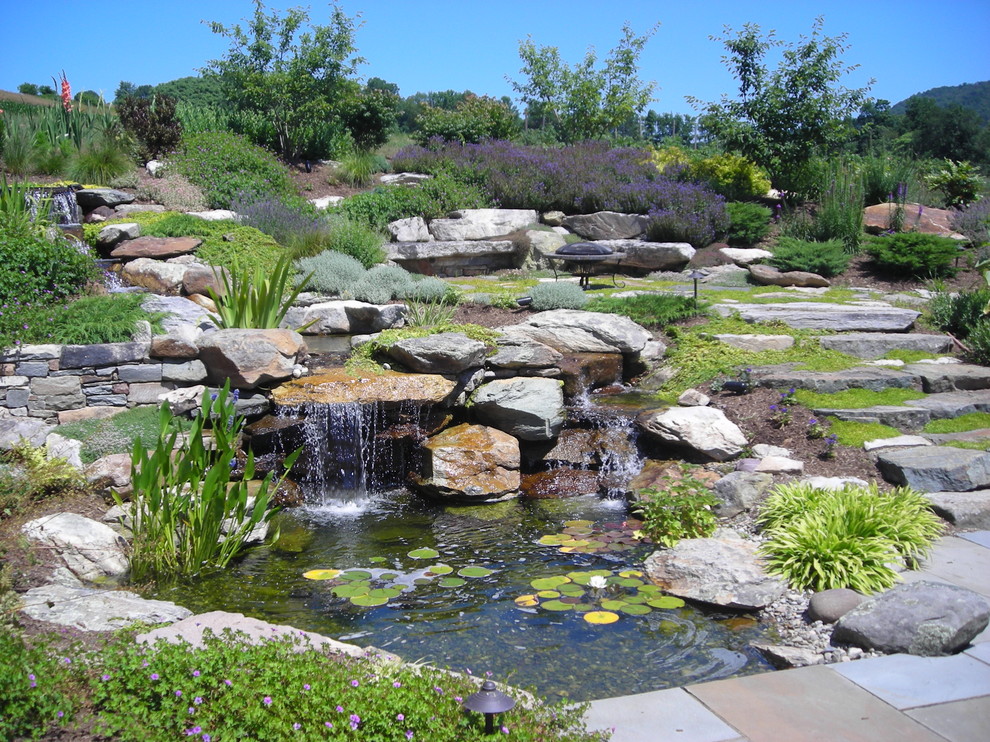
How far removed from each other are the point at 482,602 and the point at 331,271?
6.37 meters

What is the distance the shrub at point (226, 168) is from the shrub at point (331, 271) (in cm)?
301

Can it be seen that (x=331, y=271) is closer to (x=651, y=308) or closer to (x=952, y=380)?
(x=651, y=308)

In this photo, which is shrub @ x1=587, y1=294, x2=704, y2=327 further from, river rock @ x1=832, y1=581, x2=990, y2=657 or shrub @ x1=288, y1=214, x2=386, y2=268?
river rock @ x1=832, y1=581, x2=990, y2=657

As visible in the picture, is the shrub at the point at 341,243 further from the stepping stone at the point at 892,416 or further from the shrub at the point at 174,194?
the stepping stone at the point at 892,416

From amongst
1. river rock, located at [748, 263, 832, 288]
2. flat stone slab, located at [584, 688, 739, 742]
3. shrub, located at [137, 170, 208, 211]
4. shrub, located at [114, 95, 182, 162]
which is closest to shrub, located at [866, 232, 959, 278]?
river rock, located at [748, 263, 832, 288]

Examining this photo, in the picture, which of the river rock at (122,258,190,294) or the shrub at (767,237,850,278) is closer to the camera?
the river rock at (122,258,190,294)

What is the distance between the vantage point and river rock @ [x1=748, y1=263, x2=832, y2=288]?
11883 mm

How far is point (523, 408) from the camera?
7.38 m

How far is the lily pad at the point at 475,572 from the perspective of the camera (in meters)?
5.17

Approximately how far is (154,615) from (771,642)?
11.0 feet

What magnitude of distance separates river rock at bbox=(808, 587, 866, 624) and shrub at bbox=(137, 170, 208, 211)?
35.9 ft

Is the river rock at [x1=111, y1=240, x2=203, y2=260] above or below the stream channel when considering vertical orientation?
above

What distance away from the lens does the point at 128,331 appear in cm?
719

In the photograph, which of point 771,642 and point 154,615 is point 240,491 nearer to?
point 154,615
